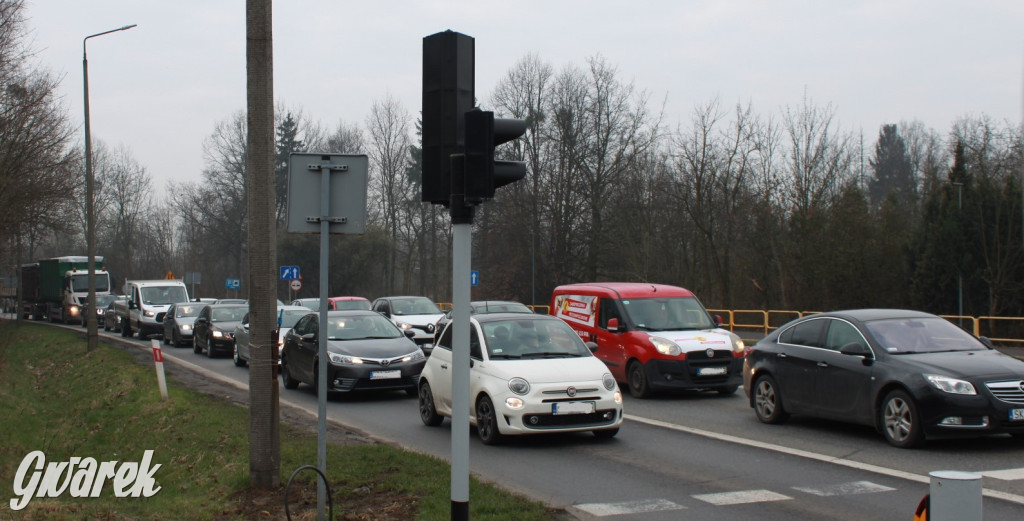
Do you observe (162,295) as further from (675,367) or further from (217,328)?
(675,367)

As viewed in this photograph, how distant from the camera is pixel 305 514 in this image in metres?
7.48

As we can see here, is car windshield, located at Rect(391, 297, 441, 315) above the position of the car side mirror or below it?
below

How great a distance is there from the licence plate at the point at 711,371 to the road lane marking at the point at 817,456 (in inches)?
92.0

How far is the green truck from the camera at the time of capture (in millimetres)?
51469

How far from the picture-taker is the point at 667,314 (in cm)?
1670

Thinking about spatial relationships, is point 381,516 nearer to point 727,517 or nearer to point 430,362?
point 727,517

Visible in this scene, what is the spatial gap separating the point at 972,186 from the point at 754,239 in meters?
8.93

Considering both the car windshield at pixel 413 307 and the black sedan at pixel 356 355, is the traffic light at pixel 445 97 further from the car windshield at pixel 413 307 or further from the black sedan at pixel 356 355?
the car windshield at pixel 413 307

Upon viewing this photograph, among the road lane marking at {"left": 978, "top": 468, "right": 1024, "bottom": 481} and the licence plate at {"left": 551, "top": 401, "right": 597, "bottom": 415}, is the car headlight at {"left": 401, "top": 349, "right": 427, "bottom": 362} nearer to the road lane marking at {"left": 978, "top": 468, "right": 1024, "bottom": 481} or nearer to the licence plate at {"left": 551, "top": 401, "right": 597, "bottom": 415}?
the licence plate at {"left": 551, "top": 401, "right": 597, "bottom": 415}

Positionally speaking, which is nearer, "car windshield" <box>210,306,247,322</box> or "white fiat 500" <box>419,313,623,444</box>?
"white fiat 500" <box>419,313,623,444</box>

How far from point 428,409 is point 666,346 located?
14.8 ft

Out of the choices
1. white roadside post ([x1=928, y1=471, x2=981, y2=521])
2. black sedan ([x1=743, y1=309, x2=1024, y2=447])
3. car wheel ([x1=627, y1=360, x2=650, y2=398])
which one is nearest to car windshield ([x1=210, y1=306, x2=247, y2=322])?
car wheel ([x1=627, y1=360, x2=650, y2=398])

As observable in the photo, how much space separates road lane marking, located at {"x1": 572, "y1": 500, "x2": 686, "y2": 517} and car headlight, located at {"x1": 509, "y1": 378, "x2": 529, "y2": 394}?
120 inches

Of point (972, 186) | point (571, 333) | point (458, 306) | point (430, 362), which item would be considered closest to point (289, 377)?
point (430, 362)
